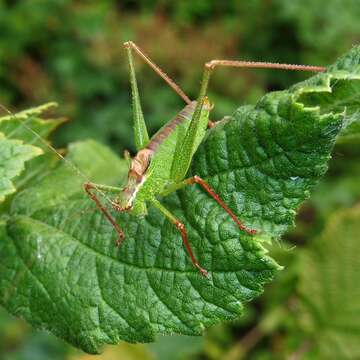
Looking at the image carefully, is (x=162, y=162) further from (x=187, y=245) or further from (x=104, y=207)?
(x=187, y=245)

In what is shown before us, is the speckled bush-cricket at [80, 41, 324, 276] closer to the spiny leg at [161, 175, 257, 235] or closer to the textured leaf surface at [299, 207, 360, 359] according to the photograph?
the spiny leg at [161, 175, 257, 235]

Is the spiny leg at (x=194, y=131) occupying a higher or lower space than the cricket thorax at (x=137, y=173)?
higher

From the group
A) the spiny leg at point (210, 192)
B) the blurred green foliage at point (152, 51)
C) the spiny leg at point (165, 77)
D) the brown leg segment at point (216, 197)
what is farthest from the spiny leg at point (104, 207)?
the blurred green foliage at point (152, 51)

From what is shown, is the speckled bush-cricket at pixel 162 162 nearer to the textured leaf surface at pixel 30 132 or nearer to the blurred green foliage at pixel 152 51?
the textured leaf surface at pixel 30 132

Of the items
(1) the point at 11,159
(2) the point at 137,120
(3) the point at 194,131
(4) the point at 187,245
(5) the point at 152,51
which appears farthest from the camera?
(5) the point at 152,51

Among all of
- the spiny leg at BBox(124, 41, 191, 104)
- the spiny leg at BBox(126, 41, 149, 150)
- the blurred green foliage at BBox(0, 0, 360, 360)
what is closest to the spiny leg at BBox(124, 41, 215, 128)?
the spiny leg at BBox(124, 41, 191, 104)

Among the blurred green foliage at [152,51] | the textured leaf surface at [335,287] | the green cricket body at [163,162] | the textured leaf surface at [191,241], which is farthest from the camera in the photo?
the blurred green foliage at [152,51]

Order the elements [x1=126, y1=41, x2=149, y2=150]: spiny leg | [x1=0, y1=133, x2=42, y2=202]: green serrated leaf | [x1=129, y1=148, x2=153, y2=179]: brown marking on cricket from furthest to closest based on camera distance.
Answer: [x1=126, y1=41, x2=149, y2=150]: spiny leg < [x1=129, y1=148, x2=153, y2=179]: brown marking on cricket < [x1=0, y1=133, x2=42, y2=202]: green serrated leaf

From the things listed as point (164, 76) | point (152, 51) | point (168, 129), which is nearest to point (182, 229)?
point (168, 129)
